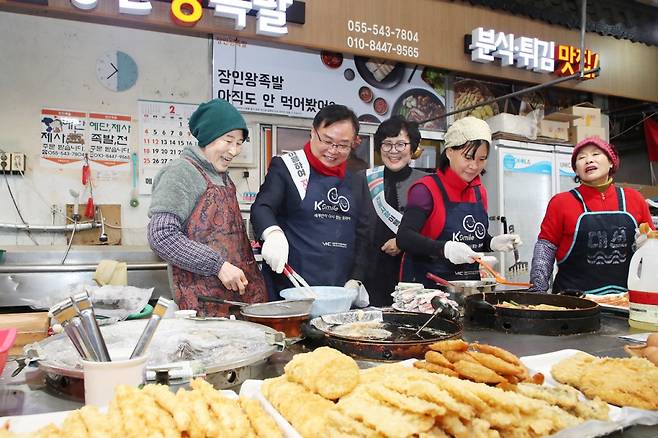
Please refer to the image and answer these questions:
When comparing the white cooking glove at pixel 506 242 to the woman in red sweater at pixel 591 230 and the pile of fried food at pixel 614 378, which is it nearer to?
the woman in red sweater at pixel 591 230

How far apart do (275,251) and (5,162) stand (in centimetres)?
291

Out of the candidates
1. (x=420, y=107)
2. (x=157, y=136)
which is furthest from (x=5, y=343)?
(x=420, y=107)

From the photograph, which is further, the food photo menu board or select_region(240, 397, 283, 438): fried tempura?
the food photo menu board

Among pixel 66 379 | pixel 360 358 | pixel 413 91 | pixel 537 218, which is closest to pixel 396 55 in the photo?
pixel 413 91

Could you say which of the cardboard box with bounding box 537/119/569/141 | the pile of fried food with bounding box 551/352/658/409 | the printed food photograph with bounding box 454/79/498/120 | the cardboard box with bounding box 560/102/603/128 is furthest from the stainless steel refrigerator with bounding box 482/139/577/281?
the pile of fried food with bounding box 551/352/658/409

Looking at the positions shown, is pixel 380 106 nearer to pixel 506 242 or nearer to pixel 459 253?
pixel 506 242

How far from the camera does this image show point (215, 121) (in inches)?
92.0

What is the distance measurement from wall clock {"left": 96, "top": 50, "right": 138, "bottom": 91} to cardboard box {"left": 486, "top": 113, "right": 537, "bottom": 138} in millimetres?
3676

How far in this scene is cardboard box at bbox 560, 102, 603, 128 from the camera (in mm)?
5790

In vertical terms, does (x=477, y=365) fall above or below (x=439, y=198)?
below

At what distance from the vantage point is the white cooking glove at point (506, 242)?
2785 millimetres

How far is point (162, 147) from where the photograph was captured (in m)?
4.43

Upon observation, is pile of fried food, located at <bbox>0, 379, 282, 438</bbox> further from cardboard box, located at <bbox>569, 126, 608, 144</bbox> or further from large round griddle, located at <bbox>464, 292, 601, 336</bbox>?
cardboard box, located at <bbox>569, 126, 608, 144</bbox>

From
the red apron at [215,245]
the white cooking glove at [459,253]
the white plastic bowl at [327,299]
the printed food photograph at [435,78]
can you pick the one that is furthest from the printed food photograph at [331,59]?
the white plastic bowl at [327,299]
